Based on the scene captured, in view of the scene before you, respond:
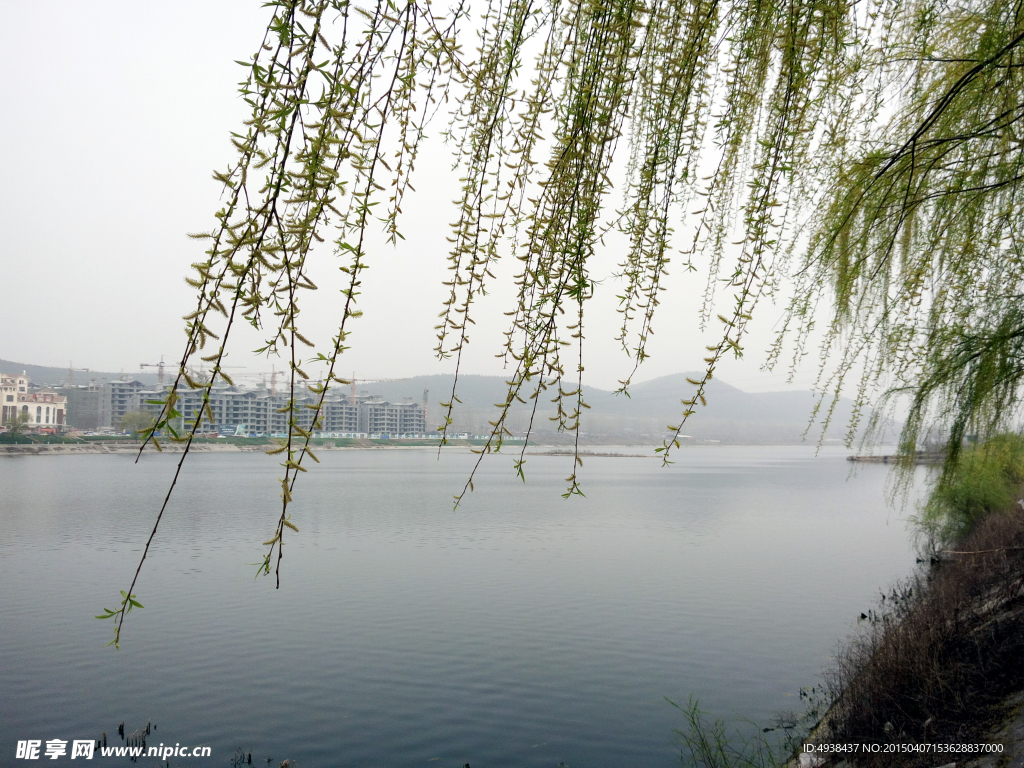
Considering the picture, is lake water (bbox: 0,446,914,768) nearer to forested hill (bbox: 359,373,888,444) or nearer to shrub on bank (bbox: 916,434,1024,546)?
shrub on bank (bbox: 916,434,1024,546)

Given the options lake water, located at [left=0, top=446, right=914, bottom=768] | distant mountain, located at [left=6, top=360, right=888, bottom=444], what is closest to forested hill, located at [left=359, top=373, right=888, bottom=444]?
distant mountain, located at [left=6, top=360, right=888, bottom=444]

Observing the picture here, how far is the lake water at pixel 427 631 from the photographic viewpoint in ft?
23.7

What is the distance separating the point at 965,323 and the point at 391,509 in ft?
73.8

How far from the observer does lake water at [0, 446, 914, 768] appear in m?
7.21

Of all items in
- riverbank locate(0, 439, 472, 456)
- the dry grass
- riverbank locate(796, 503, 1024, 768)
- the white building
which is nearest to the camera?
riverbank locate(796, 503, 1024, 768)

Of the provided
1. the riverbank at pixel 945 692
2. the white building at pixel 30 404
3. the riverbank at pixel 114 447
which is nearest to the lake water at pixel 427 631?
the riverbank at pixel 945 692

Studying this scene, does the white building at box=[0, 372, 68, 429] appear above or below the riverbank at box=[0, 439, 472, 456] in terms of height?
above

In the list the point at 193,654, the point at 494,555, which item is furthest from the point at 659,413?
the point at 193,654

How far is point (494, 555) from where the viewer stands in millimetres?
16344

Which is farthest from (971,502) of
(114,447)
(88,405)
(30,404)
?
(88,405)

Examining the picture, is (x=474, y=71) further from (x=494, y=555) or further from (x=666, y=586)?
(x=494, y=555)

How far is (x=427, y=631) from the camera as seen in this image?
10.3m

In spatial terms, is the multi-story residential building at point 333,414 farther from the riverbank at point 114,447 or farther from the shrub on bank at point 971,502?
the shrub on bank at point 971,502

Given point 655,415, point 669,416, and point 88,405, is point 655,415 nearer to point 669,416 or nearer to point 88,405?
point 669,416
